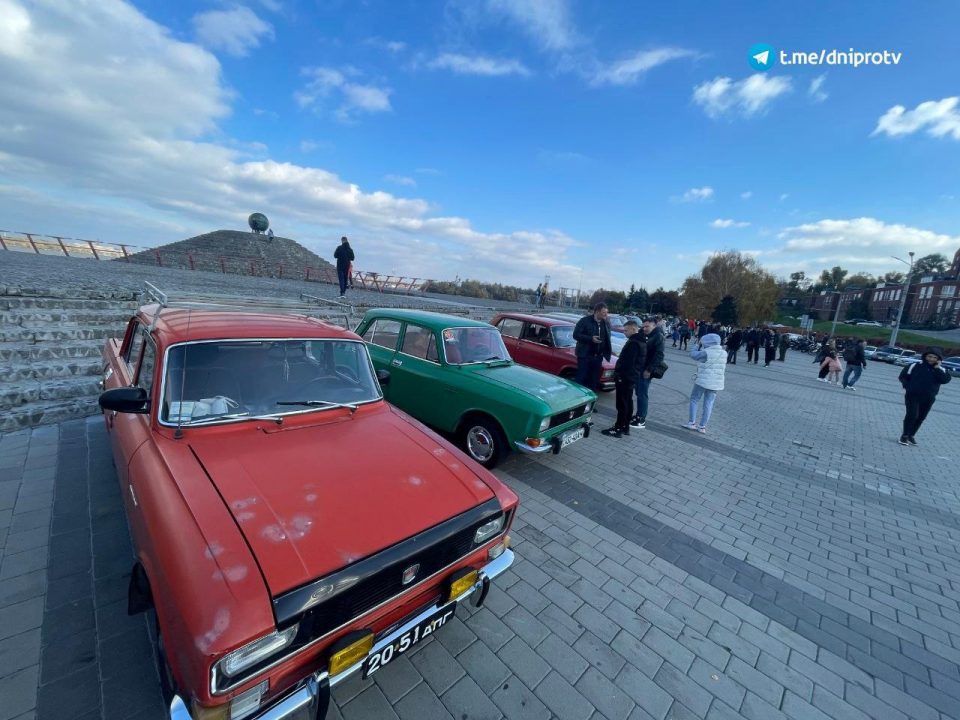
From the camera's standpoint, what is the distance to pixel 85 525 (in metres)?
3.07

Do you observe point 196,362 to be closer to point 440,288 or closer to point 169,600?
point 169,600

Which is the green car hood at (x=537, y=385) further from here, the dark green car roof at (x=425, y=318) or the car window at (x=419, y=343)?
the dark green car roof at (x=425, y=318)

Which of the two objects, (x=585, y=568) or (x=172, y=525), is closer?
(x=172, y=525)

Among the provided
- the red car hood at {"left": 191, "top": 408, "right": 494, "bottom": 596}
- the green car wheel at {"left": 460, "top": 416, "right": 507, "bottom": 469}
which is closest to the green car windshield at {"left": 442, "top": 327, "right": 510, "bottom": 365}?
the green car wheel at {"left": 460, "top": 416, "right": 507, "bottom": 469}

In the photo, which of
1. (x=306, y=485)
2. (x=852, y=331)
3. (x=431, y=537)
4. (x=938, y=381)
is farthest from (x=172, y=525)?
(x=852, y=331)

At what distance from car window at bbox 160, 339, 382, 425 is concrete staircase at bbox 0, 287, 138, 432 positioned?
13.5ft

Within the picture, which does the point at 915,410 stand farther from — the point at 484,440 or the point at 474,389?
the point at 474,389

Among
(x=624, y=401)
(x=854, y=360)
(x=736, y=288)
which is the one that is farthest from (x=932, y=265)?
(x=624, y=401)

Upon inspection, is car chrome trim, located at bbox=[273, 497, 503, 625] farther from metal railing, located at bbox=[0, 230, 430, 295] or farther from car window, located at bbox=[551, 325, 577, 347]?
metal railing, located at bbox=[0, 230, 430, 295]

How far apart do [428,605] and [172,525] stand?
4.28ft

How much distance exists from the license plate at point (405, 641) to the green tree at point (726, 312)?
4752cm

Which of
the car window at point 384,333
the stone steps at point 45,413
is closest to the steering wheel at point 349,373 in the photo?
the car window at point 384,333

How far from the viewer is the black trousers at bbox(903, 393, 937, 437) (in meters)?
7.38

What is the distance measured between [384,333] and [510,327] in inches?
153
